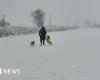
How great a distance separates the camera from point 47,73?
12.6m

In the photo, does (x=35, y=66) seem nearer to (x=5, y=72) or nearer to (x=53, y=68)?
(x=53, y=68)

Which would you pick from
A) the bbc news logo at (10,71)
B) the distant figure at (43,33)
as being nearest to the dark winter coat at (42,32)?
the distant figure at (43,33)

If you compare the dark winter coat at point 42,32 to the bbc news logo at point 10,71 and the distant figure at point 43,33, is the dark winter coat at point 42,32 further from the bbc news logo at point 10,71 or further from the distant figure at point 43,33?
the bbc news logo at point 10,71

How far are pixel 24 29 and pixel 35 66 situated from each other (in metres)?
30.1

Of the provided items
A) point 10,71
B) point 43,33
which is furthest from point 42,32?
point 10,71

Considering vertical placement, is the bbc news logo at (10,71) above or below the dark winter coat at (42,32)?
below

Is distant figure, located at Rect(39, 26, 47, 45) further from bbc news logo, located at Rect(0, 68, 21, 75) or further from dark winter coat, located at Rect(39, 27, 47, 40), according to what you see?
bbc news logo, located at Rect(0, 68, 21, 75)

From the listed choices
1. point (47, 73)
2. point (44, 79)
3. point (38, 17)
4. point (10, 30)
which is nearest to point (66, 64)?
point (47, 73)

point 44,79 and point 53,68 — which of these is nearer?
point 44,79

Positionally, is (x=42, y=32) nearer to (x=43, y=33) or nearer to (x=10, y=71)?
(x=43, y=33)

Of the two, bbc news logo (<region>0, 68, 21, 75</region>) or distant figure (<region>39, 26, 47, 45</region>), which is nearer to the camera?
bbc news logo (<region>0, 68, 21, 75</region>)

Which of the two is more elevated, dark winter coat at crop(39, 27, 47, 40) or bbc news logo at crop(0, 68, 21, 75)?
dark winter coat at crop(39, 27, 47, 40)

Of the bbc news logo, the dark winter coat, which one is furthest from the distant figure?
the bbc news logo

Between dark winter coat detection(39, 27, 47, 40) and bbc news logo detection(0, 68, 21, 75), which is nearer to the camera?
bbc news logo detection(0, 68, 21, 75)
